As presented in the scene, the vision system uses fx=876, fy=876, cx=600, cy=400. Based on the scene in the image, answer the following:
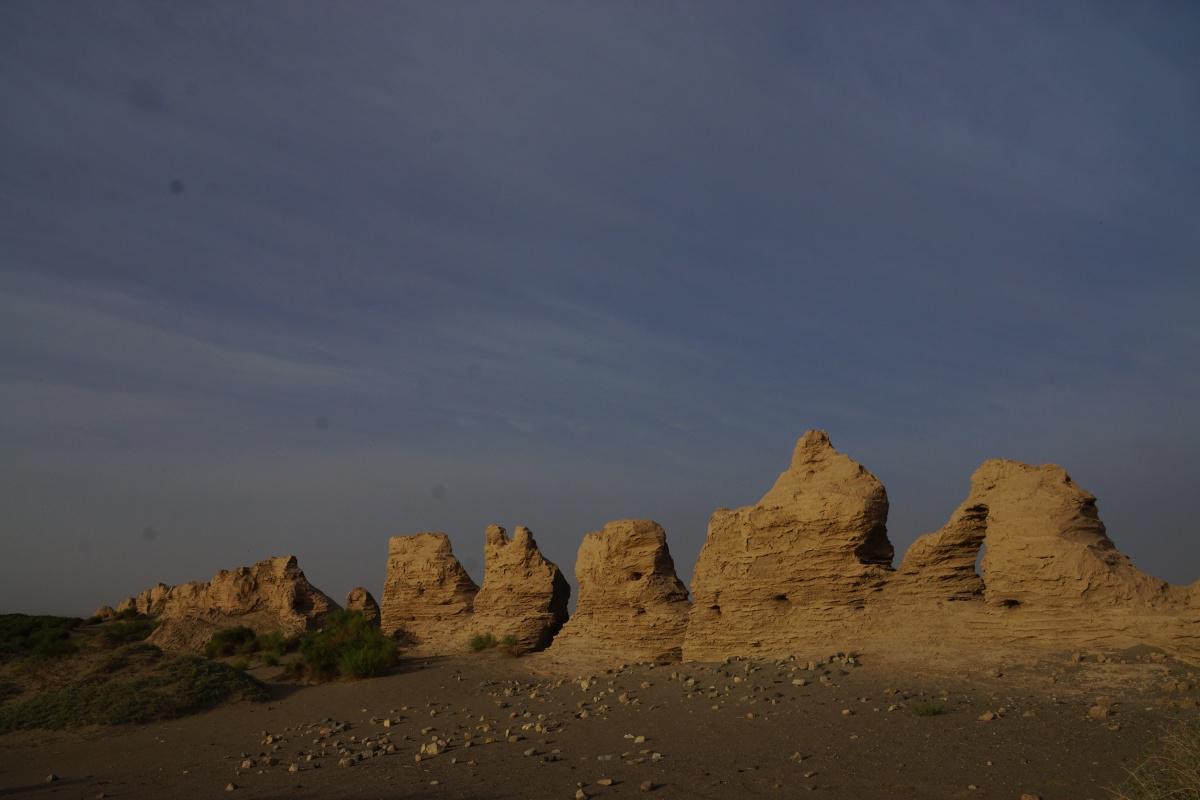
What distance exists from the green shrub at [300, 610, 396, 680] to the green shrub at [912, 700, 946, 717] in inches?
544

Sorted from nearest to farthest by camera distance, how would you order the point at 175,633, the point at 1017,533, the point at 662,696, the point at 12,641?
1. the point at 1017,533
2. the point at 662,696
3. the point at 12,641
4. the point at 175,633

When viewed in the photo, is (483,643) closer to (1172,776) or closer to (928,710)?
(928,710)

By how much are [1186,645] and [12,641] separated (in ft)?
103

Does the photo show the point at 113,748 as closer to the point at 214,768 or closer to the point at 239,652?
the point at 214,768

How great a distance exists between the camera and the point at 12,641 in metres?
27.8

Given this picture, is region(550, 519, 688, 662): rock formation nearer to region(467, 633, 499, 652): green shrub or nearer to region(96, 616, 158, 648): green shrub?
region(467, 633, 499, 652): green shrub

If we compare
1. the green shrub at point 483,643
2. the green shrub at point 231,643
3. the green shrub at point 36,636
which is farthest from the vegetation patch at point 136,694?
the green shrub at point 231,643

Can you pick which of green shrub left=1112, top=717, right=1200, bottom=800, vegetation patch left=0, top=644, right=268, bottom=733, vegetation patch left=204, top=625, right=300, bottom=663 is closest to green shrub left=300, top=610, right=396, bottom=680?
vegetation patch left=0, top=644, right=268, bottom=733

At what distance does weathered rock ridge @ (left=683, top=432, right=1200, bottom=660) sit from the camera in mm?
11898

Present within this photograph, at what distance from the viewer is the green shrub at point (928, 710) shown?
1050 centimetres

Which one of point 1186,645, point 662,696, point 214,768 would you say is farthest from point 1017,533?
point 214,768

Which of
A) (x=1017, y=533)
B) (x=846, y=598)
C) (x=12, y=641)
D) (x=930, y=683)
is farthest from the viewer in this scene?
(x=12, y=641)

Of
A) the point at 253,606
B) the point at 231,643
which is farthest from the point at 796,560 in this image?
the point at 253,606

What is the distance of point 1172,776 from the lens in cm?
704
